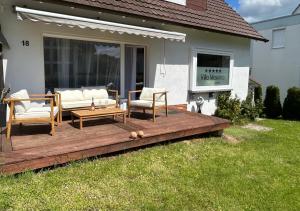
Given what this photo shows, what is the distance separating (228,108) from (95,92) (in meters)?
8.74

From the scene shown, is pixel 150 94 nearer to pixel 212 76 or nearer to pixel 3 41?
pixel 212 76

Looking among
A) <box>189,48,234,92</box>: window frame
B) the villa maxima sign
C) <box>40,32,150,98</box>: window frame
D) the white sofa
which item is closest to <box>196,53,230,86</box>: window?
the villa maxima sign

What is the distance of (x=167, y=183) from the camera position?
716cm

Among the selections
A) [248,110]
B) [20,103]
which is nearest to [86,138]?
[20,103]

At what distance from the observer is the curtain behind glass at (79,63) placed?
435 inches

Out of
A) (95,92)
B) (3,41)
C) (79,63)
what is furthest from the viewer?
(95,92)

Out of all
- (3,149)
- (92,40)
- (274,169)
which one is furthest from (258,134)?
(3,149)

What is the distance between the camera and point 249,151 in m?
10.4

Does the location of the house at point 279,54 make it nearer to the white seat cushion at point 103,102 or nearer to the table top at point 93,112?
the white seat cushion at point 103,102

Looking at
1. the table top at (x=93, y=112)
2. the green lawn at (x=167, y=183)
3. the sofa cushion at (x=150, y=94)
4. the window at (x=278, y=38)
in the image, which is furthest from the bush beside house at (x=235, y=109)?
the window at (x=278, y=38)

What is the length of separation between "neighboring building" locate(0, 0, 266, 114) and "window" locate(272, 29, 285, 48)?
11607mm

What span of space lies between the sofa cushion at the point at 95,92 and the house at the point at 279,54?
22.5m

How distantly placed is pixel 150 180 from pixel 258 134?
8375 millimetres

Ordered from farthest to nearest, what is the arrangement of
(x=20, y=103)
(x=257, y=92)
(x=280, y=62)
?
(x=280, y=62) < (x=257, y=92) < (x=20, y=103)
